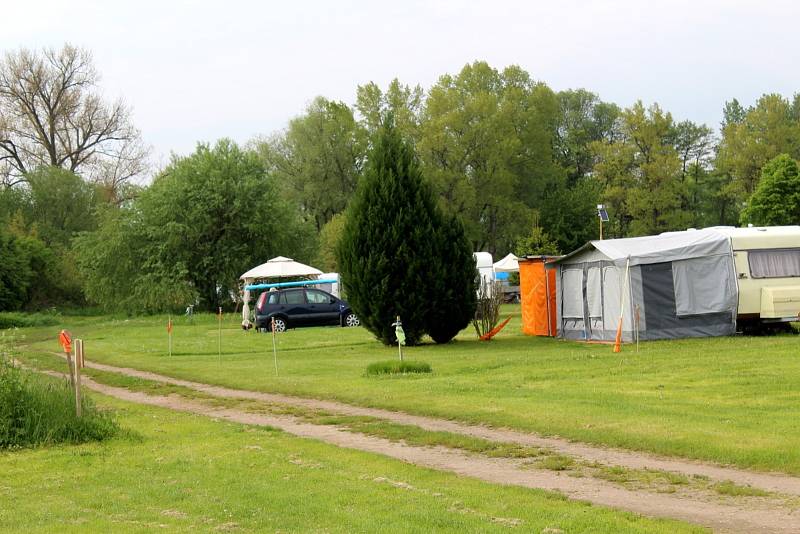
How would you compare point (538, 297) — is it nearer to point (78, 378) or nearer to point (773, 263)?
point (773, 263)

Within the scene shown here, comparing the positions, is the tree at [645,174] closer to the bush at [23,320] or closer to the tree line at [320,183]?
the tree line at [320,183]

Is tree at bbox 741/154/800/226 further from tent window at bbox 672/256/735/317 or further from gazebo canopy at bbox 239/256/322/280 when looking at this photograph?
tent window at bbox 672/256/735/317

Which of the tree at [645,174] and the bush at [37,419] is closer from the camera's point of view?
the bush at [37,419]

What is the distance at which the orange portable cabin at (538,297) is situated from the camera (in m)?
25.8

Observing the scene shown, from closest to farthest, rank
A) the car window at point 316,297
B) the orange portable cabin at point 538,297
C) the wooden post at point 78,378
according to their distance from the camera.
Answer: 1. the wooden post at point 78,378
2. the orange portable cabin at point 538,297
3. the car window at point 316,297

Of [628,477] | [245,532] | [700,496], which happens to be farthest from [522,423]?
[245,532]

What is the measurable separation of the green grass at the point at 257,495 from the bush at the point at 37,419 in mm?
340

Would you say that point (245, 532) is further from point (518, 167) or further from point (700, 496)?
point (518, 167)

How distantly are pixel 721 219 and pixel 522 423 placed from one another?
199ft

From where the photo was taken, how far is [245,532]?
21.7 ft

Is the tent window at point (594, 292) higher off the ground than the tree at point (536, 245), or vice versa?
the tree at point (536, 245)

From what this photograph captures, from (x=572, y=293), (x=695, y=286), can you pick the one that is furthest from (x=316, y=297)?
(x=695, y=286)

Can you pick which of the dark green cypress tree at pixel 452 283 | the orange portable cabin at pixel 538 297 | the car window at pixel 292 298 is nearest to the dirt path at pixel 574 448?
the dark green cypress tree at pixel 452 283

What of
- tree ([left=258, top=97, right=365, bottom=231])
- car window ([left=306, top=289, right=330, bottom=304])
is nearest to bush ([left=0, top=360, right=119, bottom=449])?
car window ([left=306, top=289, right=330, bottom=304])
